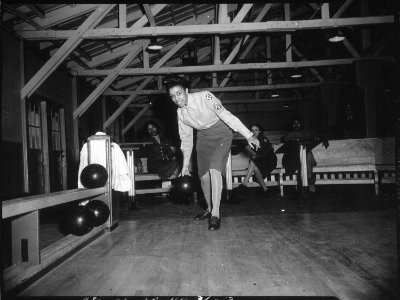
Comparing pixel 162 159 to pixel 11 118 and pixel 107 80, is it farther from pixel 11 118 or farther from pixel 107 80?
pixel 107 80

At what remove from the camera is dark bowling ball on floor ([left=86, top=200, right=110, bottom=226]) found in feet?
10.7

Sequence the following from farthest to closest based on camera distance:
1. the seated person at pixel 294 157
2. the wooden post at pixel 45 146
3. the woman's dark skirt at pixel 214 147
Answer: the wooden post at pixel 45 146, the seated person at pixel 294 157, the woman's dark skirt at pixel 214 147

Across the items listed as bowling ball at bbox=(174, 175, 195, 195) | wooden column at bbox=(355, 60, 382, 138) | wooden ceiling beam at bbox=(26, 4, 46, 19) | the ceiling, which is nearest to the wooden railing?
bowling ball at bbox=(174, 175, 195, 195)

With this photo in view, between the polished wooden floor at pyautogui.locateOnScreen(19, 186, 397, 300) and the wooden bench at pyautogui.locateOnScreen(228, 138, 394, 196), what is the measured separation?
2.50 metres

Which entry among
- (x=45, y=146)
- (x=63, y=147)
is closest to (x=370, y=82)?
(x=63, y=147)

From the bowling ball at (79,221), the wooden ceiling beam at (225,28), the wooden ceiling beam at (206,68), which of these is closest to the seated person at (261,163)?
the wooden ceiling beam at (225,28)

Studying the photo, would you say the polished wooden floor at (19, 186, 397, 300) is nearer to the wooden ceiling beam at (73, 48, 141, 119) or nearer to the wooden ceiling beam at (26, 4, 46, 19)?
the wooden ceiling beam at (26, 4, 46, 19)

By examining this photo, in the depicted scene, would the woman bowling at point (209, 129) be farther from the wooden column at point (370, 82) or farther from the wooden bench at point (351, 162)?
the wooden column at point (370, 82)

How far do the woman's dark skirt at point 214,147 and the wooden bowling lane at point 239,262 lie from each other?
2.13 ft

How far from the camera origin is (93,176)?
131 inches

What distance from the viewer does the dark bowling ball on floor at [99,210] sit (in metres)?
3.25

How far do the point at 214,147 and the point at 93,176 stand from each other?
1.28m

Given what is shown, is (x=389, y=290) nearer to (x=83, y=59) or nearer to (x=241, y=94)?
(x=83, y=59)

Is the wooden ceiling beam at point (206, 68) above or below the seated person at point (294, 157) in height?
above
